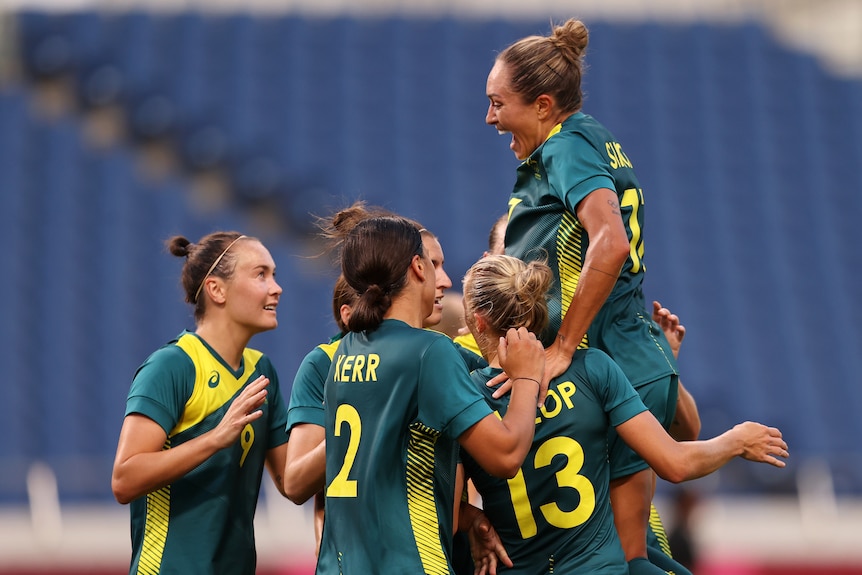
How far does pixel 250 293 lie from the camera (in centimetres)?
445

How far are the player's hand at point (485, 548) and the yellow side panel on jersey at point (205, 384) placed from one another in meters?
1.09

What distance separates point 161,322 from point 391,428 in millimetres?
10828

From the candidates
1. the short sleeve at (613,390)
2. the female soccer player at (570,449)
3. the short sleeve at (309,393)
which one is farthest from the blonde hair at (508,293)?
the short sleeve at (309,393)

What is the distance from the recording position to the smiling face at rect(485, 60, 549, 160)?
4.07 meters

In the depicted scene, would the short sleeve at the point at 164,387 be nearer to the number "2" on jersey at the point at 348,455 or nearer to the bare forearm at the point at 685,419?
the number "2" on jersey at the point at 348,455

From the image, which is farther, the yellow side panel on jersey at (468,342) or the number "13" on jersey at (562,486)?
the yellow side panel on jersey at (468,342)

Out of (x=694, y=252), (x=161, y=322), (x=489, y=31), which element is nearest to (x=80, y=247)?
(x=161, y=322)

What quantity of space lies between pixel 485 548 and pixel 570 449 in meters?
0.42

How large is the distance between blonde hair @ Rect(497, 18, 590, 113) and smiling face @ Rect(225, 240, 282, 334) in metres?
1.18

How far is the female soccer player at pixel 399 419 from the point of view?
3.35 meters

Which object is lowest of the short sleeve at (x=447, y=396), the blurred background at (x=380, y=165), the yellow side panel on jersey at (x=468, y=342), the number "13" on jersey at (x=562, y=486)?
the number "13" on jersey at (x=562, y=486)

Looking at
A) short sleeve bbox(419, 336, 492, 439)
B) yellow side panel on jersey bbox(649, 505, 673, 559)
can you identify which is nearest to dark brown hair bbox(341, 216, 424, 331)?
short sleeve bbox(419, 336, 492, 439)

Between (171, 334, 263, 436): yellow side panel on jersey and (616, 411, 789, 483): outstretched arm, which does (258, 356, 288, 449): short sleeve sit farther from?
(616, 411, 789, 483): outstretched arm

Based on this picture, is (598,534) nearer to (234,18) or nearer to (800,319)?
(800,319)
